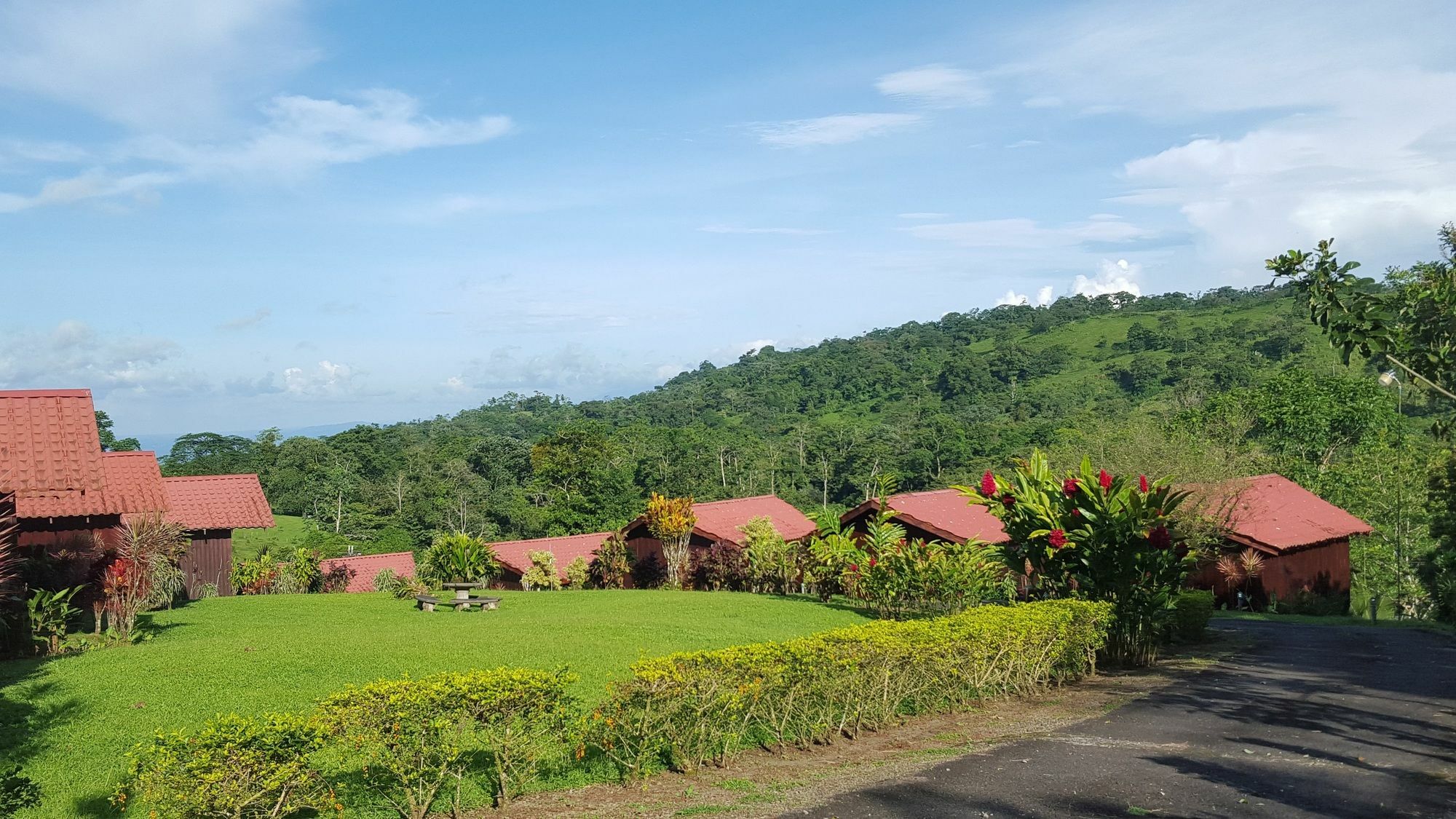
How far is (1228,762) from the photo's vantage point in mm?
8805

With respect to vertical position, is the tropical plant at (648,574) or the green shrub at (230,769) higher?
the green shrub at (230,769)

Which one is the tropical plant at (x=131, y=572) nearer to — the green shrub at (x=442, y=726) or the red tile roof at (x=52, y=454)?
the red tile roof at (x=52, y=454)

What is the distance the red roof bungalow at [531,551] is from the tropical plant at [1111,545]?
19559mm

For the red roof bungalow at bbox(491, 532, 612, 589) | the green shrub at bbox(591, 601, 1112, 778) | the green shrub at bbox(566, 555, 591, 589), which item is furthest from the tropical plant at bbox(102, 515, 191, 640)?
the red roof bungalow at bbox(491, 532, 612, 589)

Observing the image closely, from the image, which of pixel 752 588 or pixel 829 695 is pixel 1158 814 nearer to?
pixel 829 695

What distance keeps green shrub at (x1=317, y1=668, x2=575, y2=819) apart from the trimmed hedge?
12mm

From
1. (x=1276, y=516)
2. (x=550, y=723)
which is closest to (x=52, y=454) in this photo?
(x=550, y=723)

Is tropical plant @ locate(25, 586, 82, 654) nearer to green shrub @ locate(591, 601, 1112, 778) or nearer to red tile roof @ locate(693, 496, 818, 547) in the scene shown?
green shrub @ locate(591, 601, 1112, 778)

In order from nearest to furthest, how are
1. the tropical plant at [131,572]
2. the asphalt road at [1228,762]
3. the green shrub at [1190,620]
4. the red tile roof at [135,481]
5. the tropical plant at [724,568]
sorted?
the asphalt road at [1228,762] → the tropical plant at [131,572] → the green shrub at [1190,620] → the red tile roof at [135,481] → the tropical plant at [724,568]

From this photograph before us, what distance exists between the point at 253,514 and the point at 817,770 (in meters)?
20.2

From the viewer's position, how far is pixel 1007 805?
7.52m

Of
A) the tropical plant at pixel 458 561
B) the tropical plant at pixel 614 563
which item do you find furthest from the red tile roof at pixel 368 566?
the tropical plant at pixel 614 563

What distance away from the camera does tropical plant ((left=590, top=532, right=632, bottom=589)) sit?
93.4 ft

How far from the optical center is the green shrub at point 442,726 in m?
7.26
